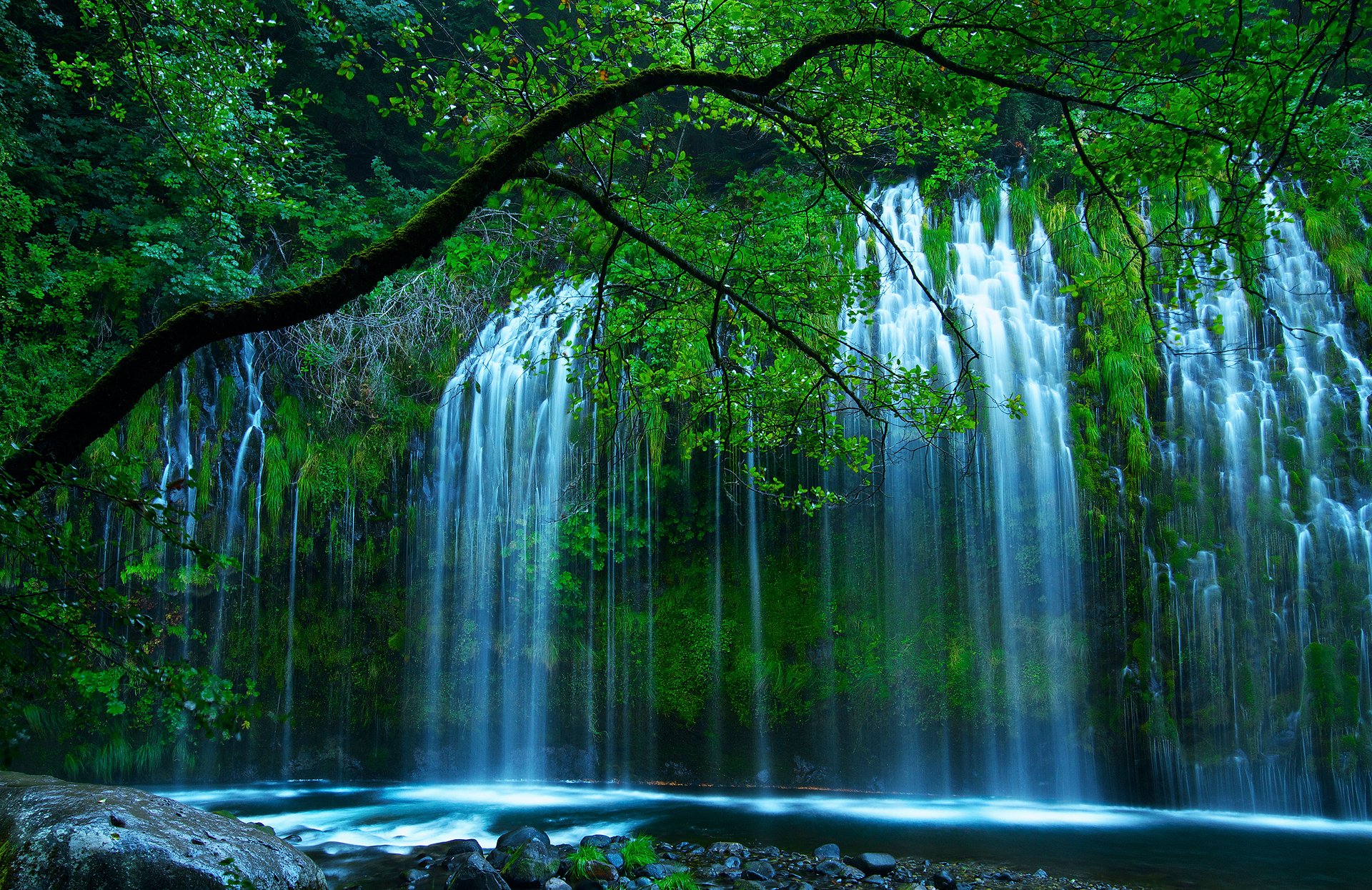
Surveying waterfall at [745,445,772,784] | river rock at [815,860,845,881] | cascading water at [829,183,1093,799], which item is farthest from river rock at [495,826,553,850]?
cascading water at [829,183,1093,799]

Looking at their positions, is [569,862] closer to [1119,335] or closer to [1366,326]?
[1119,335]

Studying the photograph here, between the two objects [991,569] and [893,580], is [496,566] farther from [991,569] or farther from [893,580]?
[991,569]

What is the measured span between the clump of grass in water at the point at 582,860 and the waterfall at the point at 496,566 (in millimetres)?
4124

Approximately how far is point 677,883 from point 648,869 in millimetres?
466

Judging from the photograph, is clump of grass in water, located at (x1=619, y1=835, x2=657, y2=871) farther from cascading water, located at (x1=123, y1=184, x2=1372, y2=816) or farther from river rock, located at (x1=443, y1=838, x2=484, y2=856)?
cascading water, located at (x1=123, y1=184, x2=1372, y2=816)

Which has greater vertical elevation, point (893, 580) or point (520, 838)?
point (893, 580)

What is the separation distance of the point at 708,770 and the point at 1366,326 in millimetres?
8827

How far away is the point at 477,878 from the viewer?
5.28 metres

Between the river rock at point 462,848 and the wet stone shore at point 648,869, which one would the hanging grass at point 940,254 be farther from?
the river rock at point 462,848

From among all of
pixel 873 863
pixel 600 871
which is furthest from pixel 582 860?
pixel 873 863

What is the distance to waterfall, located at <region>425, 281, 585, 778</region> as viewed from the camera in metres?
10.1

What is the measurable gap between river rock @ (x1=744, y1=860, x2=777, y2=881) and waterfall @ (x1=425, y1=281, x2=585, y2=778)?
4.52 metres

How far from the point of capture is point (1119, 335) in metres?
9.35

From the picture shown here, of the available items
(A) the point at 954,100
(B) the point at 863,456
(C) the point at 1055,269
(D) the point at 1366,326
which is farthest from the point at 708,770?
(D) the point at 1366,326
